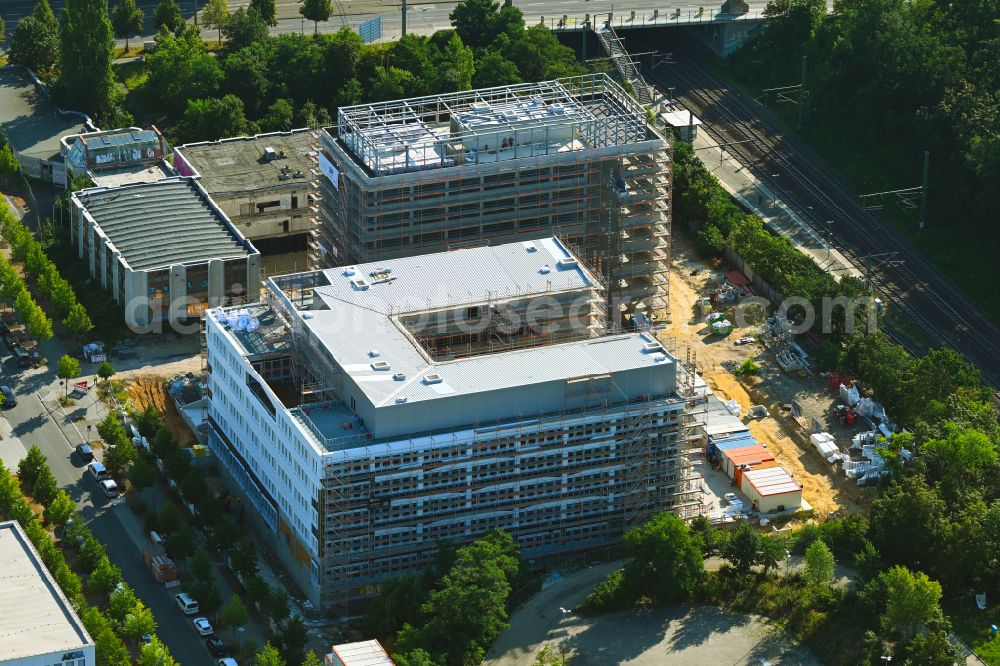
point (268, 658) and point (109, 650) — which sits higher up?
point (268, 658)

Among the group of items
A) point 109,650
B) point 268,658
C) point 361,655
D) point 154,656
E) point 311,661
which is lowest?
point 154,656

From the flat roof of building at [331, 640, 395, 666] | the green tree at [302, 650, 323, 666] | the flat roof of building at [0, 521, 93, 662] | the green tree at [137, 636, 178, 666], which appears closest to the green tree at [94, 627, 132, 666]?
the green tree at [137, 636, 178, 666]

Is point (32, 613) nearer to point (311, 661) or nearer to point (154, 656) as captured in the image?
point (154, 656)

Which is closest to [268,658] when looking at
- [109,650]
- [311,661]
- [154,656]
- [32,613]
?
[311,661]

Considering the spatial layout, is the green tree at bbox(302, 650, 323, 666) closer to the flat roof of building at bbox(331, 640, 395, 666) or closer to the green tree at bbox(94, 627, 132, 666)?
the flat roof of building at bbox(331, 640, 395, 666)

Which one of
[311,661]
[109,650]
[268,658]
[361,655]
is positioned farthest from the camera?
[109,650]

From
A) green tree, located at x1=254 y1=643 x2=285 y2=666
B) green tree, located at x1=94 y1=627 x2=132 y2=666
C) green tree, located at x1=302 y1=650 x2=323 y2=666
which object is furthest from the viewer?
green tree, located at x1=94 y1=627 x2=132 y2=666

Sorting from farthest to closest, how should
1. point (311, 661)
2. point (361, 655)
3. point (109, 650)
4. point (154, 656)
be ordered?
point (109, 650) < point (154, 656) < point (361, 655) < point (311, 661)
